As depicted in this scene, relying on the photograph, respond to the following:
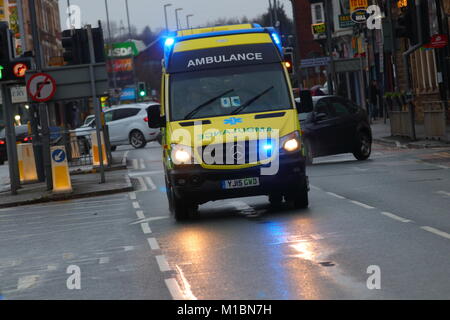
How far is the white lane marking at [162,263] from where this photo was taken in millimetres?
11180

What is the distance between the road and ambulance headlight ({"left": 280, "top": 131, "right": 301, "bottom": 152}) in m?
0.93

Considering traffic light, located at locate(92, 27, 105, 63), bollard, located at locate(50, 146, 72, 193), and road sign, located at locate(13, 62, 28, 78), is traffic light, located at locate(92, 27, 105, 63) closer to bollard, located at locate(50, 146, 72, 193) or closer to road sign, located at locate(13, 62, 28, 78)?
road sign, located at locate(13, 62, 28, 78)

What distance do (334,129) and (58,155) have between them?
256 inches

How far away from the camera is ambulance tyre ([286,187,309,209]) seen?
53.6ft

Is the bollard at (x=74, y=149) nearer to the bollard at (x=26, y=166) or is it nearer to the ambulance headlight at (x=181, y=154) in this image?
the bollard at (x=26, y=166)

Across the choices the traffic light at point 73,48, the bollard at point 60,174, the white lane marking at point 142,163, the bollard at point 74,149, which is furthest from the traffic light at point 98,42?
the bollard at point 74,149

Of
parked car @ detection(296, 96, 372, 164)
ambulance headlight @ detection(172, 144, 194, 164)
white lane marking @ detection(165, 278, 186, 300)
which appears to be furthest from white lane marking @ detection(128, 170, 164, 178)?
white lane marking @ detection(165, 278, 186, 300)

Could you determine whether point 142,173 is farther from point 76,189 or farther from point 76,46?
point 76,189

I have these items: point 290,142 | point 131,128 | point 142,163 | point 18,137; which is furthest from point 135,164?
point 290,142

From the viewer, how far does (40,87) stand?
84.1ft

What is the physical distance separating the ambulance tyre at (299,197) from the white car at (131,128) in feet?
105

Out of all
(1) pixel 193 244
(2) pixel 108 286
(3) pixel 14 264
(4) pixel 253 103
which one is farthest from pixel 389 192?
(2) pixel 108 286

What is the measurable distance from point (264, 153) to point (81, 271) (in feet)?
15.4

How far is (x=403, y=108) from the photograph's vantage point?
4381 centimetres
